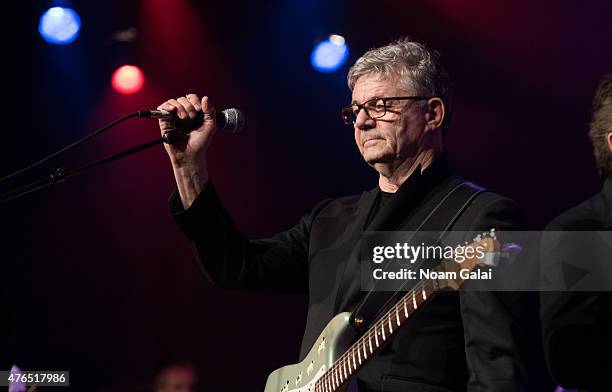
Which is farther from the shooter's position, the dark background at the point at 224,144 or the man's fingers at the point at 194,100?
the dark background at the point at 224,144

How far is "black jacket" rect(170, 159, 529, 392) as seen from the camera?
86.9 inches

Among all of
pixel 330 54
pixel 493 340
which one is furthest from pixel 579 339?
pixel 330 54

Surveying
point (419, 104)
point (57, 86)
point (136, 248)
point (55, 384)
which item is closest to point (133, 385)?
point (55, 384)

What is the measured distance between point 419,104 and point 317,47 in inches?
118

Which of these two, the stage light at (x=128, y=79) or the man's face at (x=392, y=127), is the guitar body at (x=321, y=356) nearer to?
the man's face at (x=392, y=127)

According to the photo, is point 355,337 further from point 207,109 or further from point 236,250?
point 207,109

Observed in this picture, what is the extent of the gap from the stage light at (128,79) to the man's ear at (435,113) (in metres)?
3.47

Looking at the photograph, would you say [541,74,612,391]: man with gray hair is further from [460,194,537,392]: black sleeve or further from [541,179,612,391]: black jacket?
[460,194,537,392]: black sleeve

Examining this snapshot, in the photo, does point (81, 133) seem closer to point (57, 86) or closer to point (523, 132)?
point (57, 86)

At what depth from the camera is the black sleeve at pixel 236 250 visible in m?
2.91

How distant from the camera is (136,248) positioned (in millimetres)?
6152

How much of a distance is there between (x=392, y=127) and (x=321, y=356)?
0.84 m

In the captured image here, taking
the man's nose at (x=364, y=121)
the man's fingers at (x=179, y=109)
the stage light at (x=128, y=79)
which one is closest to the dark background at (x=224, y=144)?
the stage light at (x=128, y=79)

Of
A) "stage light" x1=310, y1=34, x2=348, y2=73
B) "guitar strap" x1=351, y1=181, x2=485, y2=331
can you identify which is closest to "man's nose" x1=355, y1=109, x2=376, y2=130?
"guitar strap" x1=351, y1=181, x2=485, y2=331
